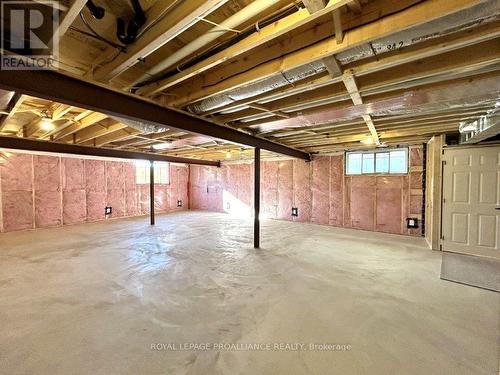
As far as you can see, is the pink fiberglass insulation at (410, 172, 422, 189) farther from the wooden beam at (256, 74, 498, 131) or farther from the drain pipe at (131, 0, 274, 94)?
the drain pipe at (131, 0, 274, 94)

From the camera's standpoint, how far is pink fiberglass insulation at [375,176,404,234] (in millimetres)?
5398

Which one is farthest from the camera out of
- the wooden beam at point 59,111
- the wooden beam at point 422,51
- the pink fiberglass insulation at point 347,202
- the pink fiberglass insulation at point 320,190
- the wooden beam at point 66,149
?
the pink fiberglass insulation at point 320,190

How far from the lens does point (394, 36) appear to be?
Answer: 4.56 ft

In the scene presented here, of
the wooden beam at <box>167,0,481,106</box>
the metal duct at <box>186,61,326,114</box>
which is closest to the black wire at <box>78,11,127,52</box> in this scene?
the wooden beam at <box>167,0,481,106</box>

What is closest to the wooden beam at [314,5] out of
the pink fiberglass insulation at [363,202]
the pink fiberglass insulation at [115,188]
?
the pink fiberglass insulation at [363,202]

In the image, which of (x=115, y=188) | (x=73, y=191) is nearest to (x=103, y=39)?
(x=73, y=191)

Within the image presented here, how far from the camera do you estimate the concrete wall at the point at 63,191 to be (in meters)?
5.59

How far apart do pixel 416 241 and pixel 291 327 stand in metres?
4.25

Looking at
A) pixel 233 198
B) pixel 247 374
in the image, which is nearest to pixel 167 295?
pixel 247 374

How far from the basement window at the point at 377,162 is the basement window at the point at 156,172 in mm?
6649

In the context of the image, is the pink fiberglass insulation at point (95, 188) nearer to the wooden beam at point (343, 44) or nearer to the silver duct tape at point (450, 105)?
the wooden beam at point (343, 44)

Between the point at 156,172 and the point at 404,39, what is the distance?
870cm

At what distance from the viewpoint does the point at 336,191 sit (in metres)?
6.27

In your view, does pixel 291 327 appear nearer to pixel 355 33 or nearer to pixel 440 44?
pixel 355 33
